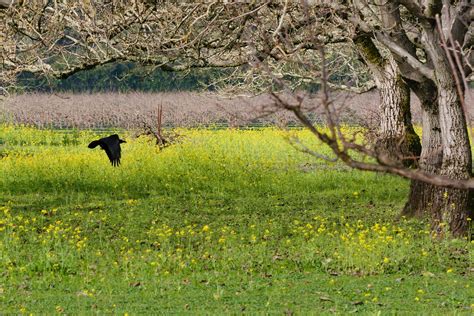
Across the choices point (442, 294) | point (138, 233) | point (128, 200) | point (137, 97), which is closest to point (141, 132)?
point (128, 200)

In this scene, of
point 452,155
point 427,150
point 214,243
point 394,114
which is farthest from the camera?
point 394,114

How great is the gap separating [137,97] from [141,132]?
30.9 m

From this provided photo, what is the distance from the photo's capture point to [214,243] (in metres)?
13.1

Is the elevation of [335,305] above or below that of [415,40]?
below

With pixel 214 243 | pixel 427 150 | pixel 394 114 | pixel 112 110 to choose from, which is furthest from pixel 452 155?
pixel 112 110

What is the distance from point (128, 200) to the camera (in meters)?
17.7

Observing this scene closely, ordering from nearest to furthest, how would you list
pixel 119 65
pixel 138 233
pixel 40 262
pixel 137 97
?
1. pixel 40 262
2. pixel 138 233
3. pixel 137 97
4. pixel 119 65

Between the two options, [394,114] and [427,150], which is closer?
[427,150]

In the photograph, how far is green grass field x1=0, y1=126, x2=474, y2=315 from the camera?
945 cm

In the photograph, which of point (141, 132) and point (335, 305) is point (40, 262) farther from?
point (141, 132)

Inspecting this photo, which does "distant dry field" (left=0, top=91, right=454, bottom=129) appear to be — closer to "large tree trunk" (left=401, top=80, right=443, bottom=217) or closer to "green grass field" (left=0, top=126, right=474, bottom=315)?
"green grass field" (left=0, top=126, right=474, bottom=315)

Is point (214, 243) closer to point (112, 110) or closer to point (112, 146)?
point (112, 146)

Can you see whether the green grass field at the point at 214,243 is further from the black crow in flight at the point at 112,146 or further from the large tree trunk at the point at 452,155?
the black crow in flight at the point at 112,146

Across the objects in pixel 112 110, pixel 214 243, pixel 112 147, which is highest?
pixel 112 110
